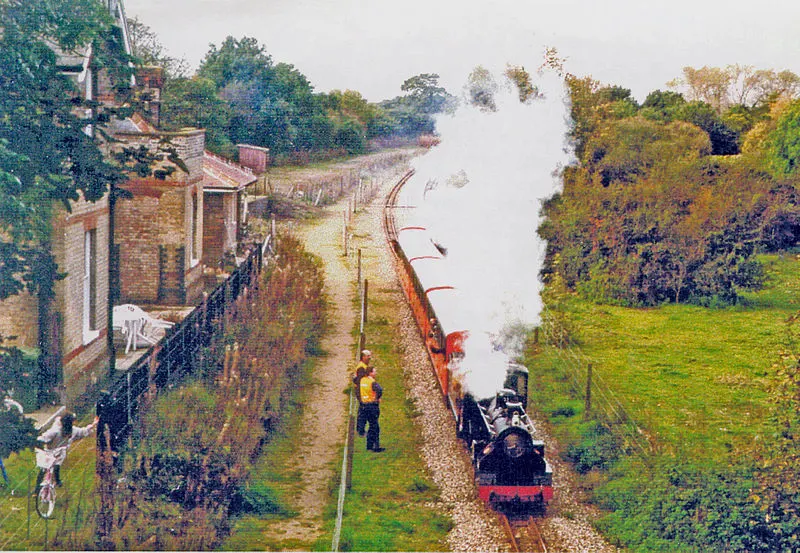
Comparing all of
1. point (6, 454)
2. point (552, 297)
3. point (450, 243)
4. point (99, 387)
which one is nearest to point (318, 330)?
point (450, 243)

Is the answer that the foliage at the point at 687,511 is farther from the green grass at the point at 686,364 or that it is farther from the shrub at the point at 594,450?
the green grass at the point at 686,364

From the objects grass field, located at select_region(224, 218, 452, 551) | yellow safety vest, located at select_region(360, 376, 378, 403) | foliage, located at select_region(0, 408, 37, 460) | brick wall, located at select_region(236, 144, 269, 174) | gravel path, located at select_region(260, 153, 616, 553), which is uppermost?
brick wall, located at select_region(236, 144, 269, 174)

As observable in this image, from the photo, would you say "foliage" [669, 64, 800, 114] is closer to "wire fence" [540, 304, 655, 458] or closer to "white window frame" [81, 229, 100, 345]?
"wire fence" [540, 304, 655, 458]

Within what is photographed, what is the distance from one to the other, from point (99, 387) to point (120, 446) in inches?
75.5

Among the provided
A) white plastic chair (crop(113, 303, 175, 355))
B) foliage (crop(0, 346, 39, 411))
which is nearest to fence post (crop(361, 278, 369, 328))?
white plastic chair (crop(113, 303, 175, 355))

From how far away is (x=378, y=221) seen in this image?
1215 cm

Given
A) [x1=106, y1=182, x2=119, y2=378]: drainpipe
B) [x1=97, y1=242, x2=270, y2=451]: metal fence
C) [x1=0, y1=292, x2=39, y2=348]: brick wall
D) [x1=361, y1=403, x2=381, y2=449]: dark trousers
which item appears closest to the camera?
[x1=97, y1=242, x2=270, y2=451]: metal fence

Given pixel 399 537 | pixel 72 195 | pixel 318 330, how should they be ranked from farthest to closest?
pixel 318 330
pixel 399 537
pixel 72 195

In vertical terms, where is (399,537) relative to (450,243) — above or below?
below

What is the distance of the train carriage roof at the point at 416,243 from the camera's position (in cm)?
972

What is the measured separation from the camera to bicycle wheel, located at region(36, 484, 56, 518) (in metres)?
5.40

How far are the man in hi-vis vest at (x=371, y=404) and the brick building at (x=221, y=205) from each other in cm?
445

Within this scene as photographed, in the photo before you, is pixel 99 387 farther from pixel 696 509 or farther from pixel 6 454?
pixel 696 509

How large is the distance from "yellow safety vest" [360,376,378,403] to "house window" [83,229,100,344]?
244 centimetres
